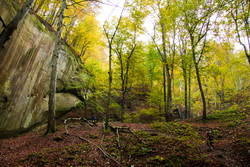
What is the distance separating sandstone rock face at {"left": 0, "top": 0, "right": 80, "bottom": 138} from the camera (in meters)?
7.12

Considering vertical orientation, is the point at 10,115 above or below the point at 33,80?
below

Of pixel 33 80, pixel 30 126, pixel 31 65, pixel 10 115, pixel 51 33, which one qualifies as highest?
pixel 51 33

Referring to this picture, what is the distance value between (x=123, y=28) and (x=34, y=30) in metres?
7.53

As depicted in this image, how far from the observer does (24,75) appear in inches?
325

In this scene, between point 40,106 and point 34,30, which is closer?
point 34,30

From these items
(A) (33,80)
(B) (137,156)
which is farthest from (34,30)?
(B) (137,156)

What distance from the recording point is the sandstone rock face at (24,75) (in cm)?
712

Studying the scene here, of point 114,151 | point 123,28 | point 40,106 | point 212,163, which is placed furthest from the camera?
point 123,28

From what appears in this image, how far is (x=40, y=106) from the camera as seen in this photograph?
33.7ft

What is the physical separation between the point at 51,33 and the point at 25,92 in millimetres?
5259

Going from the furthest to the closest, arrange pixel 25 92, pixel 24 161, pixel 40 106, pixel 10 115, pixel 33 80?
pixel 40 106 < pixel 33 80 < pixel 25 92 < pixel 10 115 < pixel 24 161

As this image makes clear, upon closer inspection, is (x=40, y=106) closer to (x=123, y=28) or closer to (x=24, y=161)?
(x=24, y=161)

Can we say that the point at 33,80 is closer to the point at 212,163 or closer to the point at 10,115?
the point at 10,115

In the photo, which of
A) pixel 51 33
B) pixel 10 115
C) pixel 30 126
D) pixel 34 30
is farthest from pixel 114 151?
pixel 51 33
